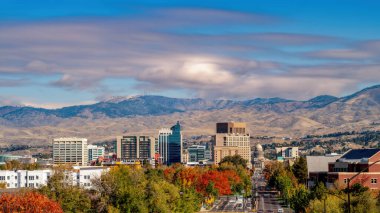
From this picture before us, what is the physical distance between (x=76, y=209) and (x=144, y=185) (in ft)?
74.0

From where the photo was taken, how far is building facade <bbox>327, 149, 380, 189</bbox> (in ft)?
483

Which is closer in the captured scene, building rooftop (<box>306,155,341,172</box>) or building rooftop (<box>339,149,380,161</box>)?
building rooftop (<box>339,149,380,161</box>)

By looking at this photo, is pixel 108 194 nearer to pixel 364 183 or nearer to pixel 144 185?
pixel 144 185

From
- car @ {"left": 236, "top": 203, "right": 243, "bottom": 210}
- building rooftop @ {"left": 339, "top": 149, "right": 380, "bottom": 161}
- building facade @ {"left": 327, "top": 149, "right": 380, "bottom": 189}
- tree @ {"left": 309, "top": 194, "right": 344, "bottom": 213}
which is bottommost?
car @ {"left": 236, "top": 203, "right": 243, "bottom": 210}

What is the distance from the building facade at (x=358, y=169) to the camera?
147125 millimetres

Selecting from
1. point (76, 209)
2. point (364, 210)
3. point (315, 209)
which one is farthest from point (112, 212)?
point (364, 210)

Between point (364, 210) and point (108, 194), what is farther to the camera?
point (108, 194)

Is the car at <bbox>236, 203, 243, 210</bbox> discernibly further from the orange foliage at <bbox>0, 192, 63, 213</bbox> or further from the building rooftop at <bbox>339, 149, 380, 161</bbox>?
the orange foliage at <bbox>0, 192, 63, 213</bbox>

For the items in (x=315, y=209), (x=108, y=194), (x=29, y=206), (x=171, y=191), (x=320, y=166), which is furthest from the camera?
(x=320, y=166)

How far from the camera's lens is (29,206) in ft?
300

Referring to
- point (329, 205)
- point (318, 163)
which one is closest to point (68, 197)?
point (329, 205)

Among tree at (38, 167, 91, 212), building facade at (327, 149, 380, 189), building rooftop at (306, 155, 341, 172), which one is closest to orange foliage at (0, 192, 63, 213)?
tree at (38, 167, 91, 212)

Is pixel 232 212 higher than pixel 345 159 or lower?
lower

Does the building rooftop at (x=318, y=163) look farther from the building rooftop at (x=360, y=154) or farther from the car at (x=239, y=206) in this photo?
the building rooftop at (x=360, y=154)
